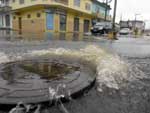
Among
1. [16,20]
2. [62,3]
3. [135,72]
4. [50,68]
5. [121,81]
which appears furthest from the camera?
[16,20]

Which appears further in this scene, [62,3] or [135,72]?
[62,3]

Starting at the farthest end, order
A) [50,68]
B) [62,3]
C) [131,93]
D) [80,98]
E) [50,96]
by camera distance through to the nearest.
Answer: [62,3] → [50,68] → [131,93] → [80,98] → [50,96]

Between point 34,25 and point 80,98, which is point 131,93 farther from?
point 34,25

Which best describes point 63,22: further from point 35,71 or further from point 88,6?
point 35,71

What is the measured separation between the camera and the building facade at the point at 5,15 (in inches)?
1110

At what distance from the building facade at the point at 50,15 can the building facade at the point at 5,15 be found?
3.11 feet

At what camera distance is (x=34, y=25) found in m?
23.7

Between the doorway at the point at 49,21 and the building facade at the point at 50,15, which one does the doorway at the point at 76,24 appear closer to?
the building facade at the point at 50,15

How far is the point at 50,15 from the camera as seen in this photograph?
22.5 m

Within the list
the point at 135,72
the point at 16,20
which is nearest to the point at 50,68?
the point at 135,72

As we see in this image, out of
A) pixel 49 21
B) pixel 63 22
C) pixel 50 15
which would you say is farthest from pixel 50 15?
pixel 63 22

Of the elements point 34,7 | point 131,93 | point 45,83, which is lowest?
point 131,93

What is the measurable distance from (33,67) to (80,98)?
1.39 meters

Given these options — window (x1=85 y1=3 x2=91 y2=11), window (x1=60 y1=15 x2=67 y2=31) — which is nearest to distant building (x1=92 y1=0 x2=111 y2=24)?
window (x1=85 y1=3 x2=91 y2=11)
